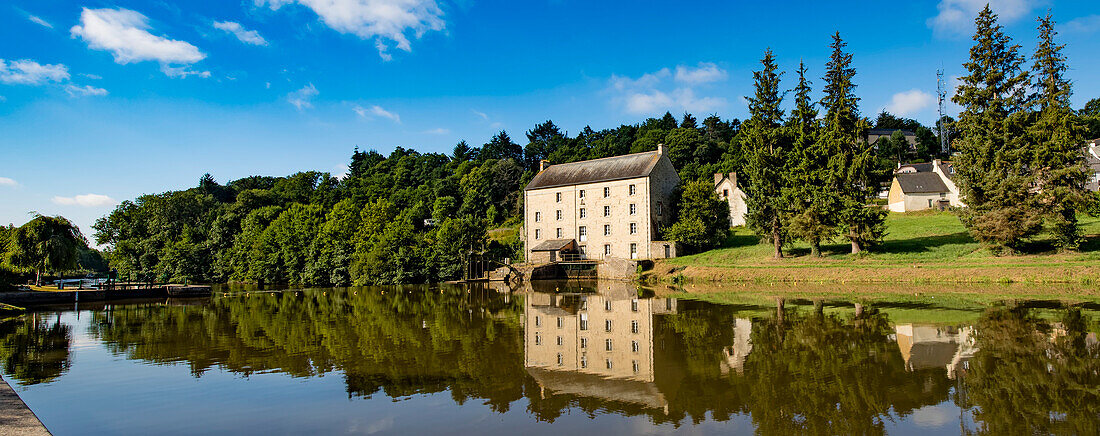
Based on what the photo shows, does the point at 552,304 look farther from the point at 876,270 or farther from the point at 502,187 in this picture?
the point at 502,187

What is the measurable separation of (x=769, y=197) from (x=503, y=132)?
8510cm

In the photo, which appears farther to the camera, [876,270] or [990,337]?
[876,270]

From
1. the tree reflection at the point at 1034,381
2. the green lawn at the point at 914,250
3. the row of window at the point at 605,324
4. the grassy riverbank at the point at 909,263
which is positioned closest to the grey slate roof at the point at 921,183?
the green lawn at the point at 914,250

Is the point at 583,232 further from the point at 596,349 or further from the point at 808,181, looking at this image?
the point at 596,349

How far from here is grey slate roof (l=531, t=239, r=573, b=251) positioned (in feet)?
155

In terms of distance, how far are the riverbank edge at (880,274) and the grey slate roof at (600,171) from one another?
9.82 metres

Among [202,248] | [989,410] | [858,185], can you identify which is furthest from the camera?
[202,248]

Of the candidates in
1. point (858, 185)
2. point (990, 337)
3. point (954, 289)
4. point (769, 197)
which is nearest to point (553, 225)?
point (769, 197)

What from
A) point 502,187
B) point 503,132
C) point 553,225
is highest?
point 503,132

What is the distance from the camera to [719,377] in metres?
9.91

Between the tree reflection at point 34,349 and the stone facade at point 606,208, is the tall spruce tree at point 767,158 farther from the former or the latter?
the tree reflection at point 34,349

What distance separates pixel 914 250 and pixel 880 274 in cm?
527

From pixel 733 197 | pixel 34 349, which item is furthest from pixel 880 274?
pixel 34 349

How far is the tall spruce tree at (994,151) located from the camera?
28.2 meters
